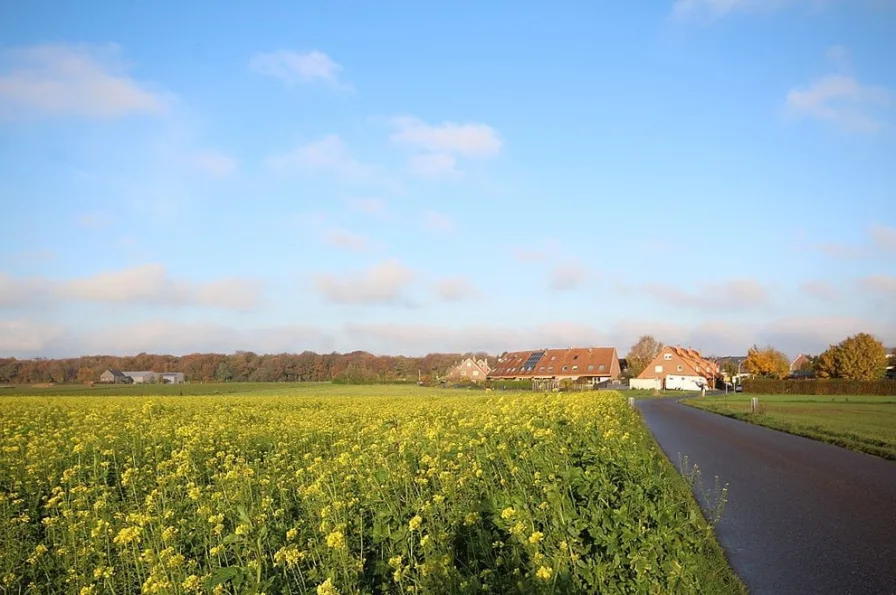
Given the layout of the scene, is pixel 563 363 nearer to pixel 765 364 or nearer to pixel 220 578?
pixel 765 364

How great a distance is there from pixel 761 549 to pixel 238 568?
22.0ft

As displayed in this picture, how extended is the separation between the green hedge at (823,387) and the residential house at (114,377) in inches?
4219

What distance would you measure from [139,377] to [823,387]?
135 metres

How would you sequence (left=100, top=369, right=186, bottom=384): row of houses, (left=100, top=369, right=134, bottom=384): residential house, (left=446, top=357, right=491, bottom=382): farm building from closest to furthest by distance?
(left=446, top=357, right=491, bottom=382): farm building
(left=100, top=369, right=134, bottom=384): residential house
(left=100, top=369, right=186, bottom=384): row of houses

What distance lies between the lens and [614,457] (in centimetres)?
716

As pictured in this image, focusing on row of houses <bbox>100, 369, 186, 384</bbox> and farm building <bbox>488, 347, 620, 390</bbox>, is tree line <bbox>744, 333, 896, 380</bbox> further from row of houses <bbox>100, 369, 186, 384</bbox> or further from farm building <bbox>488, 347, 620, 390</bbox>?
row of houses <bbox>100, 369, 186, 384</bbox>

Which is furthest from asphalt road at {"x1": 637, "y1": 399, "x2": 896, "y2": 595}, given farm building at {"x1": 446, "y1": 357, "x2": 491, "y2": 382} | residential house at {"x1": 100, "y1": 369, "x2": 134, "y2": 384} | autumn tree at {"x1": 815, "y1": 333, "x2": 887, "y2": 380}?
residential house at {"x1": 100, "y1": 369, "x2": 134, "y2": 384}

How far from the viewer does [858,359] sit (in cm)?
8131

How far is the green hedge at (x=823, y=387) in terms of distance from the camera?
65.8m

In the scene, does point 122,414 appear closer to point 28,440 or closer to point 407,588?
point 28,440

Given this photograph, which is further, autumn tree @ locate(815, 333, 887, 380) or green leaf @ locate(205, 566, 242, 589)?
autumn tree @ locate(815, 333, 887, 380)

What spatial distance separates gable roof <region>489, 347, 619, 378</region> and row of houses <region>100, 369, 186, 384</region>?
2550 inches

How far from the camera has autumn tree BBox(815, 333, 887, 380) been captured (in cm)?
8119

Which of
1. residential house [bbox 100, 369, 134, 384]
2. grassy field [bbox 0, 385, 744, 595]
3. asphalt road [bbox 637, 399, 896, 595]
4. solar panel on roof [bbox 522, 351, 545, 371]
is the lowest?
residential house [bbox 100, 369, 134, 384]
